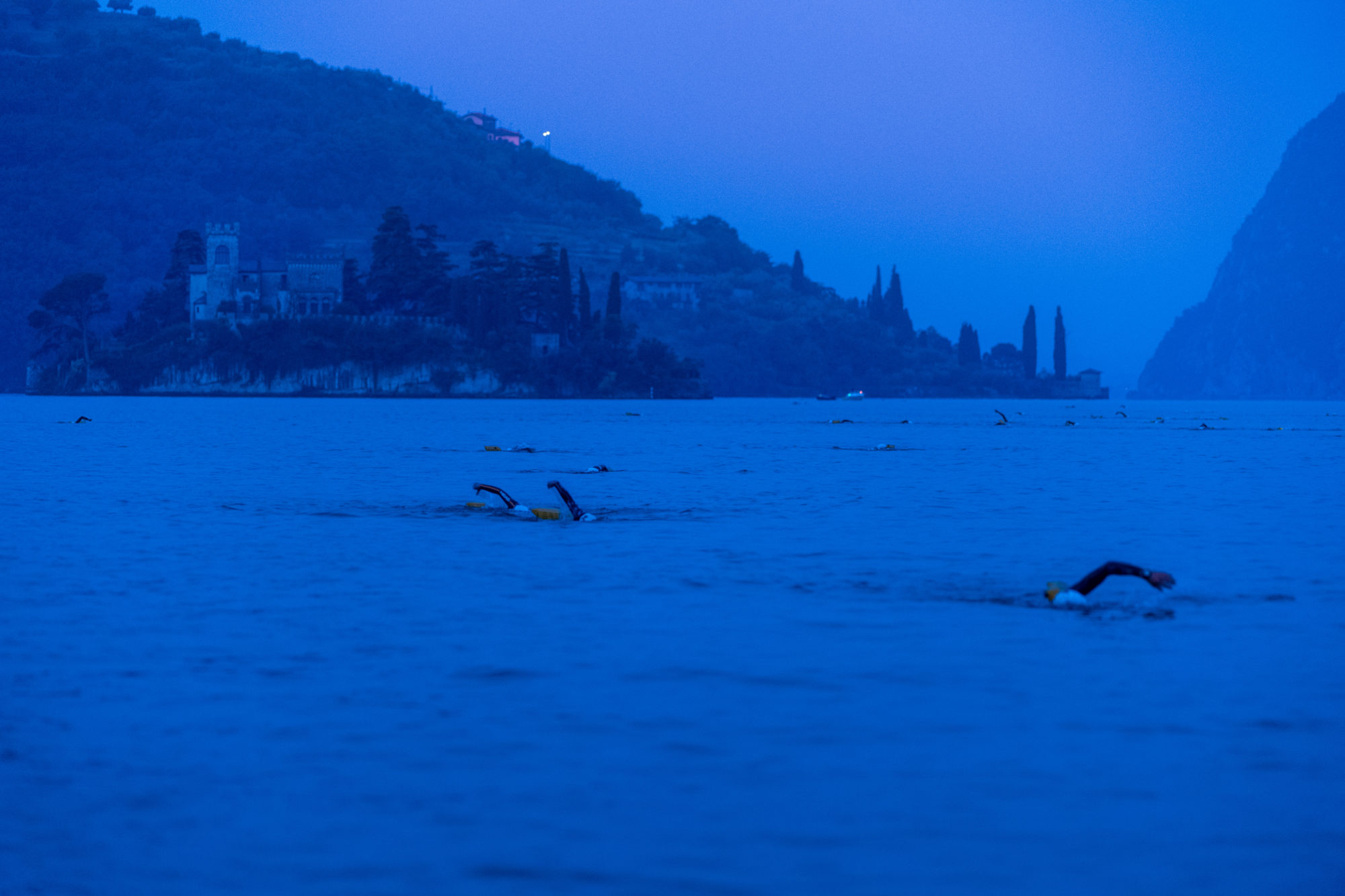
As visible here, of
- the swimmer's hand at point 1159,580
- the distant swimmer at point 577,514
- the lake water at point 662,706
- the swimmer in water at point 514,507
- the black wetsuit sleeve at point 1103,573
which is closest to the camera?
the lake water at point 662,706

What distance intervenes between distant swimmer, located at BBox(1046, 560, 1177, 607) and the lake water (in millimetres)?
406

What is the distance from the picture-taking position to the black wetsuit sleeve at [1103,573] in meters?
22.5

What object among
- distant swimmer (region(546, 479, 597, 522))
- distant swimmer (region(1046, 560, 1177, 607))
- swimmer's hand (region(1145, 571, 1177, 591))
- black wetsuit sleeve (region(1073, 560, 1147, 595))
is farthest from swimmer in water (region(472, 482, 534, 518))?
swimmer's hand (region(1145, 571, 1177, 591))

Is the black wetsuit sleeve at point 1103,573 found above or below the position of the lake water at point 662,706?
above

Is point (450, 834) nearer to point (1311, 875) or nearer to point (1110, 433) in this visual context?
point (1311, 875)

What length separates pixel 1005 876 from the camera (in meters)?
10.5

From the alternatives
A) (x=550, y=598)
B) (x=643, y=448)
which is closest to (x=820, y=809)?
(x=550, y=598)

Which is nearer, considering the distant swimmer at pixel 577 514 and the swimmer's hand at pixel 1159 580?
the swimmer's hand at pixel 1159 580

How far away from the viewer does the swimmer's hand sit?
75.2 ft

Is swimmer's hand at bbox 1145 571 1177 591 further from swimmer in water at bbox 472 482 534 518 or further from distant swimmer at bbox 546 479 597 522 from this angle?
swimmer in water at bbox 472 482 534 518

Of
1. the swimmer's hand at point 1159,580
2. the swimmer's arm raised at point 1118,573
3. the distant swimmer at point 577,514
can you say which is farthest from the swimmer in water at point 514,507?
the swimmer's hand at point 1159,580

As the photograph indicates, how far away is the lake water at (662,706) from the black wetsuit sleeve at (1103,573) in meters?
0.85

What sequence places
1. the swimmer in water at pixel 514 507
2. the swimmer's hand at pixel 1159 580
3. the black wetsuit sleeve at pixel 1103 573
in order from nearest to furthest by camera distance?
the black wetsuit sleeve at pixel 1103 573 < the swimmer's hand at pixel 1159 580 < the swimmer in water at pixel 514 507

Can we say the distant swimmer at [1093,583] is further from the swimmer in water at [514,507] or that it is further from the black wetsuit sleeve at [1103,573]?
the swimmer in water at [514,507]
